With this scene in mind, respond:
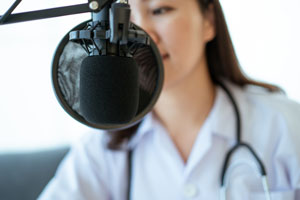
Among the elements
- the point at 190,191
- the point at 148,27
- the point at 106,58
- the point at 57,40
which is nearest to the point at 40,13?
the point at 106,58

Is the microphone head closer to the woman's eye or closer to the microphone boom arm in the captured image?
the microphone boom arm

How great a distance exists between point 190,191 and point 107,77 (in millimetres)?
558

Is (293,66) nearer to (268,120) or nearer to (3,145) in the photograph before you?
(268,120)

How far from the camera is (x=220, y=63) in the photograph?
3.08 ft

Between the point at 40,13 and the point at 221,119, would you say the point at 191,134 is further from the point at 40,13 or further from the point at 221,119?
the point at 40,13

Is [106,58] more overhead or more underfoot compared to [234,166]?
more overhead

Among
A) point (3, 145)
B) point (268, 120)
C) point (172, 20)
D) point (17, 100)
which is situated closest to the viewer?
point (172, 20)

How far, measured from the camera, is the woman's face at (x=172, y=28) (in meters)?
0.73

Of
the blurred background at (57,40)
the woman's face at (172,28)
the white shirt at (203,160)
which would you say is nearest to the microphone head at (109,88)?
the woman's face at (172,28)

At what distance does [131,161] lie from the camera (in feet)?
2.90

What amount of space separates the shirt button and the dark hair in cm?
21

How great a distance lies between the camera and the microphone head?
31 centimetres

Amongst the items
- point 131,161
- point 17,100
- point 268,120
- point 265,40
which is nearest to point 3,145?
point 17,100

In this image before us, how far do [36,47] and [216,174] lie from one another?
4.00ft
